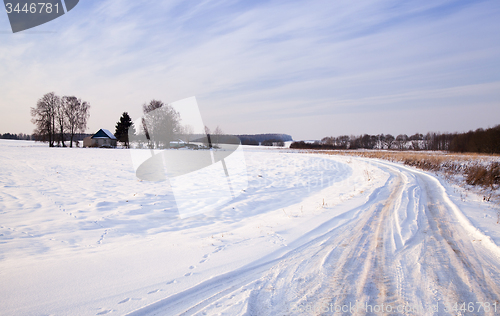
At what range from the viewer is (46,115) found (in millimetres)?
49594

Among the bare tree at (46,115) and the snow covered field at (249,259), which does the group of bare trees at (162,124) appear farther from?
the bare tree at (46,115)

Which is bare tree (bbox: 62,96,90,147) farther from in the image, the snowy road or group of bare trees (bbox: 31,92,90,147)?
the snowy road

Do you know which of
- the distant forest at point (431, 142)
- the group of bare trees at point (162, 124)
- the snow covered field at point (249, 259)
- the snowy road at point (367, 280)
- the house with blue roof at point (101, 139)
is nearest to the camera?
the snowy road at point (367, 280)

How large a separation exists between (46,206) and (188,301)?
25.8 ft

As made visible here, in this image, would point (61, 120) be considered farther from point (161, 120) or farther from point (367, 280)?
point (367, 280)

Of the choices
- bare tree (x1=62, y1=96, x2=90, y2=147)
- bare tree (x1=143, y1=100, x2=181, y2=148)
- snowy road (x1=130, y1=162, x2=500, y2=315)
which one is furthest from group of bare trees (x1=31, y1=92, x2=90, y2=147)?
snowy road (x1=130, y1=162, x2=500, y2=315)

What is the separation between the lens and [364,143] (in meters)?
126

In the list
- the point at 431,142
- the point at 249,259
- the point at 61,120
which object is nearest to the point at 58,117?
the point at 61,120

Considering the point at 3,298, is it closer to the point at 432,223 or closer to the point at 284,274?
the point at 284,274

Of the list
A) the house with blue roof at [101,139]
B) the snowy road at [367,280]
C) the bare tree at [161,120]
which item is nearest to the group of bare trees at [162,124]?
the bare tree at [161,120]

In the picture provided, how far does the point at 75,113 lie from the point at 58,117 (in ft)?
10.4

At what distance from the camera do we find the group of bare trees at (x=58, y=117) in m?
48.9

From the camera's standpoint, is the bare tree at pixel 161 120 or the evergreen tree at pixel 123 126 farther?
the evergreen tree at pixel 123 126

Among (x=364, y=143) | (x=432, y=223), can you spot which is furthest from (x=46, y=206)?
(x=364, y=143)
